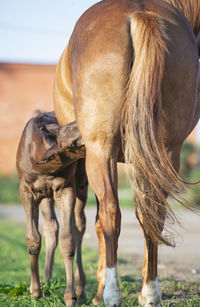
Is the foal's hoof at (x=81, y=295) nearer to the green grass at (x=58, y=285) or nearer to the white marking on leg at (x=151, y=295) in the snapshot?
the green grass at (x=58, y=285)

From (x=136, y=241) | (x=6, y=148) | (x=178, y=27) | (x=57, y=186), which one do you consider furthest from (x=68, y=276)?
(x=6, y=148)

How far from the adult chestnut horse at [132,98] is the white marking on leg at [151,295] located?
1.91 feet

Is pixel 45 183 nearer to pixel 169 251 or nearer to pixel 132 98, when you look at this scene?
pixel 132 98

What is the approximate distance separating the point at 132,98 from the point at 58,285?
2028 mm

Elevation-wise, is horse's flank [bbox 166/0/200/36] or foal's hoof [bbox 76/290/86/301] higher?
horse's flank [bbox 166/0/200/36]

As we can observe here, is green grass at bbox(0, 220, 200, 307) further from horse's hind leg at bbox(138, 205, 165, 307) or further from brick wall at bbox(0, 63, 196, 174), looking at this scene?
brick wall at bbox(0, 63, 196, 174)

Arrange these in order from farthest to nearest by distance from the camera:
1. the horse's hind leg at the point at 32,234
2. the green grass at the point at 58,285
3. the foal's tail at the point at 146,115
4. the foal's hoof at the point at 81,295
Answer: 1. the foal's hoof at the point at 81,295
2. the horse's hind leg at the point at 32,234
3. the green grass at the point at 58,285
4. the foal's tail at the point at 146,115

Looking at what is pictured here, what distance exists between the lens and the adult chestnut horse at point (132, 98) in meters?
3.08

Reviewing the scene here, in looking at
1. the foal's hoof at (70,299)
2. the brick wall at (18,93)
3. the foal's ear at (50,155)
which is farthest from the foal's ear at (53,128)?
the brick wall at (18,93)

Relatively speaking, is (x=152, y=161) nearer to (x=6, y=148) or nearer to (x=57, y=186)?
(x=57, y=186)

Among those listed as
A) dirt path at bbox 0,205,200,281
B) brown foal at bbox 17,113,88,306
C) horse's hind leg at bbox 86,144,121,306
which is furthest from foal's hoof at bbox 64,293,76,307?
dirt path at bbox 0,205,200,281

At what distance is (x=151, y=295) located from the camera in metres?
3.67

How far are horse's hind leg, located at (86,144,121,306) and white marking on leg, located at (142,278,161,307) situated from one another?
0.63m

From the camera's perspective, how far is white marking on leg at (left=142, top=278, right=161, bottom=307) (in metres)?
3.66
